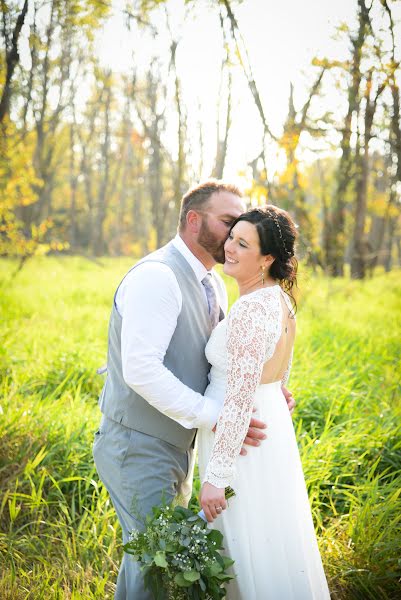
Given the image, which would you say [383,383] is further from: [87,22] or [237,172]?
[87,22]

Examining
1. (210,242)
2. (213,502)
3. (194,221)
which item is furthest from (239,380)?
(194,221)

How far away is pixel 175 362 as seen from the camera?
7.48 feet

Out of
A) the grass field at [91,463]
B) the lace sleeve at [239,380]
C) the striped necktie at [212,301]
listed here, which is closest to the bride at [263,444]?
the lace sleeve at [239,380]

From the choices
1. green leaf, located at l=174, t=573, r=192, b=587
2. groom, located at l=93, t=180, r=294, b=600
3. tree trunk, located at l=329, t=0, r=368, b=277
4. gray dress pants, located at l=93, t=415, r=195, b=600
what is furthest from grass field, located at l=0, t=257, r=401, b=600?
tree trunk, located at l=329, t=0, r=368, b=277

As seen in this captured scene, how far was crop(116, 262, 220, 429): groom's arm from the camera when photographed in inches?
82.7

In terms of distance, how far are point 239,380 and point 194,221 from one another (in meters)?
0.91

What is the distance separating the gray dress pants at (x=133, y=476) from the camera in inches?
85.5

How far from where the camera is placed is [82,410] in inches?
153

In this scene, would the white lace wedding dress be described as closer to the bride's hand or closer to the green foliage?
the bride's hand

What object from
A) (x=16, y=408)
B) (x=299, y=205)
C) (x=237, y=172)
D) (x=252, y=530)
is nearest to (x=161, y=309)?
(x=252, y=530)

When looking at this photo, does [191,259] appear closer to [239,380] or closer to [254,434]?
[239,380]

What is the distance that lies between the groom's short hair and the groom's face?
29 mm

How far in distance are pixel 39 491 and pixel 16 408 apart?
810 mm

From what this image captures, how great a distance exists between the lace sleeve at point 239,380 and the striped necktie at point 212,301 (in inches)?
18.9
